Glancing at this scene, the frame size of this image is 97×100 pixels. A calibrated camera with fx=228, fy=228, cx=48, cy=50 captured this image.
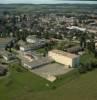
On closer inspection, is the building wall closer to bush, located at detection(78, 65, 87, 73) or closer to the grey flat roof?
the grey flat roof

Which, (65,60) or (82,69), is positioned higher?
(65,60)

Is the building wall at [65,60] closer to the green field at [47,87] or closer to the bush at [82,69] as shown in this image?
the bush at [82,69]

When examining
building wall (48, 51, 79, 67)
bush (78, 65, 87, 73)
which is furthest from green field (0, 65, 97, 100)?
building wall (48, 51, 79, 67)

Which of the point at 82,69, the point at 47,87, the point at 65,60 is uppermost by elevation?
the point at 65,60

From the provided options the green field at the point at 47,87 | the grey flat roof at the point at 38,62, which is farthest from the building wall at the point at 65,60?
the green field at the point at 47,87

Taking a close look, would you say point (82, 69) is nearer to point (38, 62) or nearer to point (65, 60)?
point (65, 60)

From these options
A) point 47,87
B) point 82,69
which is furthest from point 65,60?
point 47,87

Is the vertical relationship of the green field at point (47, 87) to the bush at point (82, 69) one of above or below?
below

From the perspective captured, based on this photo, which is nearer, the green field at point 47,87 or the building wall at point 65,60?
the green field at point 47,87
